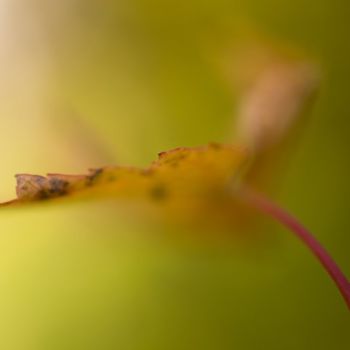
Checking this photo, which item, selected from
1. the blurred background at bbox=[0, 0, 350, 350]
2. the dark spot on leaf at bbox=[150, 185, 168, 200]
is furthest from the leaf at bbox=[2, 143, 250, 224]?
the blurred background at bbox=[0, 0, 350, 350]

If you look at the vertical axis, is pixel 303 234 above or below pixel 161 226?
below

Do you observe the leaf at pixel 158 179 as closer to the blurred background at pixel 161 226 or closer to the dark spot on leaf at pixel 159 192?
the dark spot on leaf at pixel 159 192

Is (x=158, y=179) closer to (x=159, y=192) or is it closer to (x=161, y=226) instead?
(x=159, y=192)

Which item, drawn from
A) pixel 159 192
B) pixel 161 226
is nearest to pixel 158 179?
pixel 159 192

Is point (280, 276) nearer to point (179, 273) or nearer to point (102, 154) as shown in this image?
point (179, 273)

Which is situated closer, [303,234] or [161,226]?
[303,234]

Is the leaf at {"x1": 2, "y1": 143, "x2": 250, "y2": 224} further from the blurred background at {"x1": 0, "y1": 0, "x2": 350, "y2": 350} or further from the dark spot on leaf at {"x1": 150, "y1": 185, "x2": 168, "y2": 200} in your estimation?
the blurred background at {"x1": 0, "y1": 0, "x2": 350, "y2": 350}
